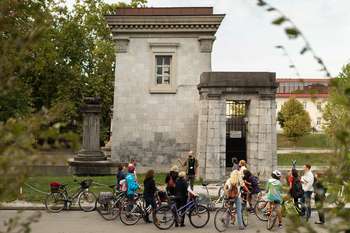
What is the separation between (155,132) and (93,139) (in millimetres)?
3406

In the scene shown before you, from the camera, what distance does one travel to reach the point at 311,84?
3783mm

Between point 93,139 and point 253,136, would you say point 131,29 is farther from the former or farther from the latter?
point 253,136

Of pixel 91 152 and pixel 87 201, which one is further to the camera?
pixel 91 152

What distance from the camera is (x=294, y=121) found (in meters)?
73.2

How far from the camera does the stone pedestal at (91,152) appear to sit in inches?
1007

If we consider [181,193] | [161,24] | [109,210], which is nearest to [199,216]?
[181,193]

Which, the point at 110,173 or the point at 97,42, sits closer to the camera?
the point at 110,173

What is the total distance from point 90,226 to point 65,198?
10.3 feet

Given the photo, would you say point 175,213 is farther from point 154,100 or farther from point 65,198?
point 154,100

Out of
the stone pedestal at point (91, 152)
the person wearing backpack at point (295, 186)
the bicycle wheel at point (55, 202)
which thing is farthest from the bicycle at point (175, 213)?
the stone pedestal at point (91, 152)

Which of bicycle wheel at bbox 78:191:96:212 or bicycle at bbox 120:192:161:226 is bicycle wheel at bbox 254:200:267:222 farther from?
bicycle wheel at bbox 78:191:96:212

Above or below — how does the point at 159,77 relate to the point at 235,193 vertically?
above

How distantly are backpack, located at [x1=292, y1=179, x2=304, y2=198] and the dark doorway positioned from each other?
8716mm

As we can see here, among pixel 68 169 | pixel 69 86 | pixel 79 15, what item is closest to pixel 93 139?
pixel 68 169
